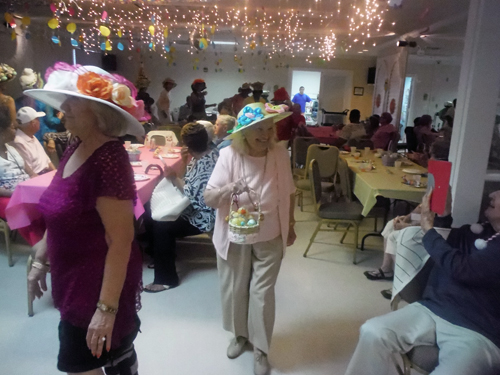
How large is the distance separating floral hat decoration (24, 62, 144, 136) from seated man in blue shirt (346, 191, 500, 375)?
130 cm

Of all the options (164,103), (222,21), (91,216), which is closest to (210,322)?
(91,216)

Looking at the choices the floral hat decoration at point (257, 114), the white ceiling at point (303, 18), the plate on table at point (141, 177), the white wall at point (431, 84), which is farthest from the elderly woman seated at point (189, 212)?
the white wall at point (431, 84)

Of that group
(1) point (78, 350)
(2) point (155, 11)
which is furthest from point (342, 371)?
(2) point (155, 11)

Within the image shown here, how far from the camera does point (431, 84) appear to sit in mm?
11391

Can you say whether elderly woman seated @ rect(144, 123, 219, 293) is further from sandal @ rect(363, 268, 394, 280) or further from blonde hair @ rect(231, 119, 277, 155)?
sandal @ rect(363, 268, 394, 280)

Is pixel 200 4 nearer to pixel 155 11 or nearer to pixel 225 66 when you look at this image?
pixel 155 11

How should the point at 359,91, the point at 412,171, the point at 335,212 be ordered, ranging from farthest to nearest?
the point at 359,91, the point at 412,171, the point at 335,212

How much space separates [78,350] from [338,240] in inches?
123

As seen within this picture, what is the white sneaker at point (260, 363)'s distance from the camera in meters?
2.05

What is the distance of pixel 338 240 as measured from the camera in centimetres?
404

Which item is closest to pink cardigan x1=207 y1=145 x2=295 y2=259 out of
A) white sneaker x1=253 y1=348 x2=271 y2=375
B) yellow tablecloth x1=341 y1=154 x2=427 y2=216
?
white sneaker x1=253 y1=348 x2=271 y2=375

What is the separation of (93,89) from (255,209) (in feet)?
3.15

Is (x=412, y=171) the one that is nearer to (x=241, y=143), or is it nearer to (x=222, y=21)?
(x=241, y=143)

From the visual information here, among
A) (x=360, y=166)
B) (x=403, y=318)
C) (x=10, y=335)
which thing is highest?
(x=360, y=166)
